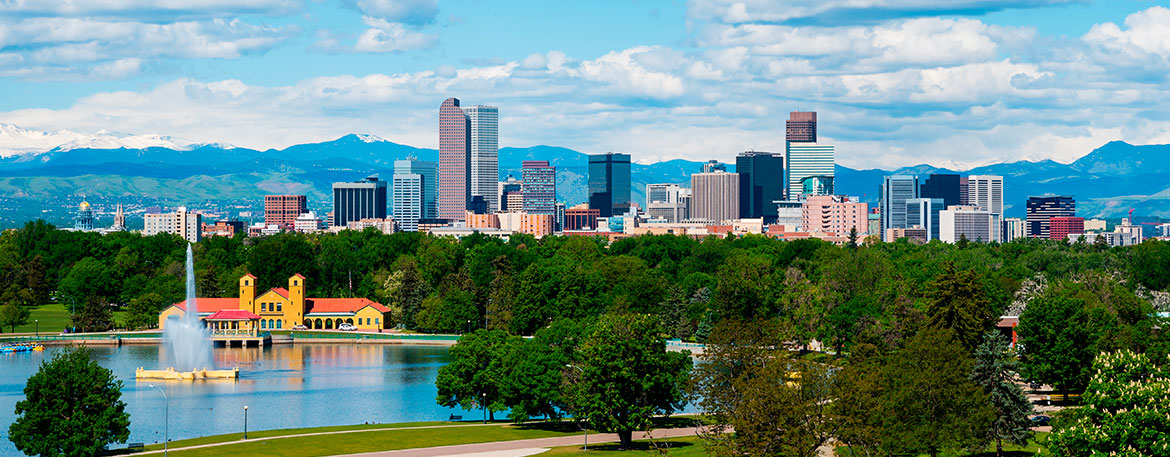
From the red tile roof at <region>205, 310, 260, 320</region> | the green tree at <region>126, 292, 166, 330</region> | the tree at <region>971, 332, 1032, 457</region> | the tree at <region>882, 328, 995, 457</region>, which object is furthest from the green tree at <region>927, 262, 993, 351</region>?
the green tree at <region>126, 292, 166, 330</region>

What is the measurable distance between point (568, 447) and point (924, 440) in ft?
48.2

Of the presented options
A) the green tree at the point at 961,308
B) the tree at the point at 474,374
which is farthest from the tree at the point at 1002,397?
the tree at the point at 474,374

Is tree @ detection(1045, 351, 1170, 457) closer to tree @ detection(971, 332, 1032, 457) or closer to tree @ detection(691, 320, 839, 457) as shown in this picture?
tree @ detection(691, 320, 839, 457)

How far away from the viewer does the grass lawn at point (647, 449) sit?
56.7m

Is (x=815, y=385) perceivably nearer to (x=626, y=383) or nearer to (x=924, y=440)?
(x=924, y=440)

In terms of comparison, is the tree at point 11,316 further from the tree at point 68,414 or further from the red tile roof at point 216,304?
the tree at point 68,414

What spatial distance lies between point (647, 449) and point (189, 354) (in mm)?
56585

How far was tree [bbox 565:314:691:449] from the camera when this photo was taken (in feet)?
195

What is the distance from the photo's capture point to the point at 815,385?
50.8 metres

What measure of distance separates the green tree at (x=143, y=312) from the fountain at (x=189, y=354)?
18.8 feet

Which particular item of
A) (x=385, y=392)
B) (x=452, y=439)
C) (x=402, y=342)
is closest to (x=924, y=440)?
(x=452, y=439)

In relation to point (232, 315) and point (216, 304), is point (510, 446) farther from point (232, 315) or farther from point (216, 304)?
point (216, 304)

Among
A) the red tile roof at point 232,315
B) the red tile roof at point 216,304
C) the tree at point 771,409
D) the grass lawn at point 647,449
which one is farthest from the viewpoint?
the red tile roof at point 216,304

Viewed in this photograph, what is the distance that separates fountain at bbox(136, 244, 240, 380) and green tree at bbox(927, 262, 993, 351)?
48086 millimetres
